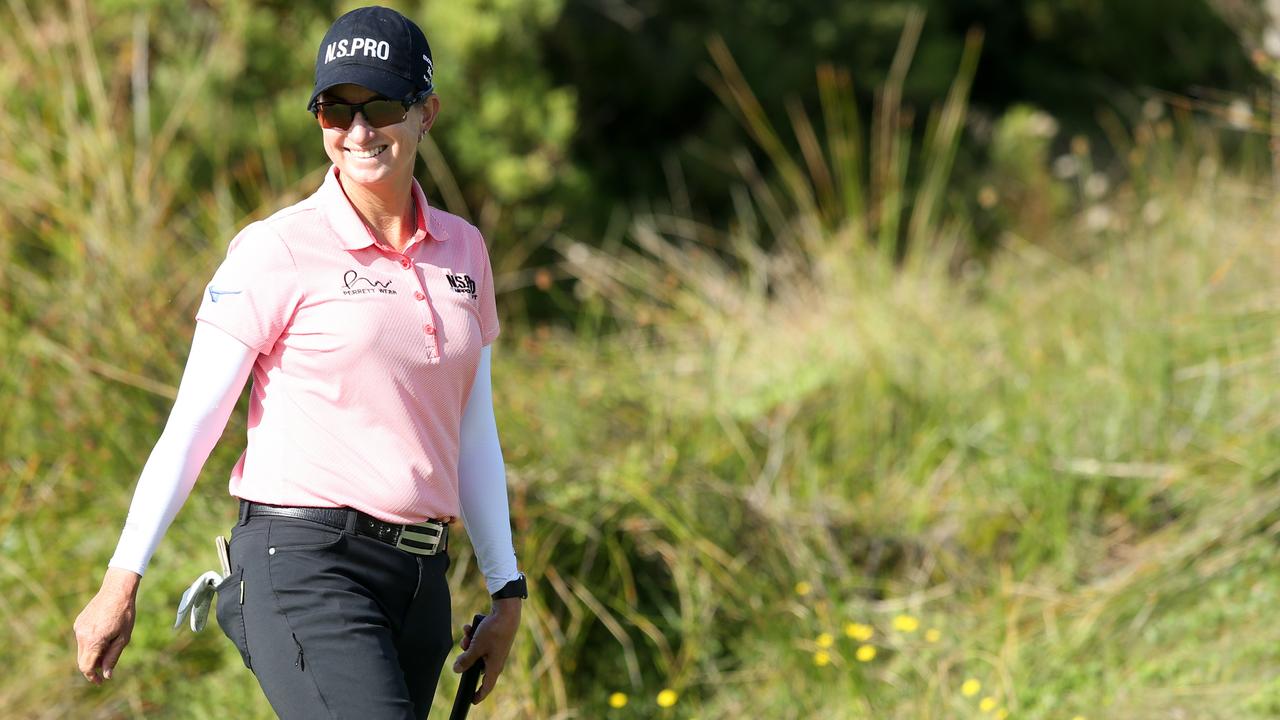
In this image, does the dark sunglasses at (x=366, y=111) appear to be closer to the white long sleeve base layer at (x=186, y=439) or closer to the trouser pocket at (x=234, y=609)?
the white long sleeve base layer at (x=186, y=439)

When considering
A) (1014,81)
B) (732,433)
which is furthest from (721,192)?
(732,433)

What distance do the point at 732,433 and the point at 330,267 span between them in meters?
2.85

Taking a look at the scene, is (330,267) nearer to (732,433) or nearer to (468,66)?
(732,433)

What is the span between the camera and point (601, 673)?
178 inches

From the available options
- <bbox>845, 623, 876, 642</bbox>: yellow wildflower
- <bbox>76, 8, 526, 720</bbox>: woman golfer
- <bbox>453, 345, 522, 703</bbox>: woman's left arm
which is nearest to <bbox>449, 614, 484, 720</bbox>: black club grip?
<bbox>453, 345, 522, 703</bbox>: woman's left arm

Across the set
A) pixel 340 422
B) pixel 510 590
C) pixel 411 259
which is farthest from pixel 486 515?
pixel 411 259

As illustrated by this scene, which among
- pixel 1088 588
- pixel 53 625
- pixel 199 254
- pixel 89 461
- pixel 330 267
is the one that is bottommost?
pixel 1088 588

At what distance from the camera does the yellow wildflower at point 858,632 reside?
4492 mm

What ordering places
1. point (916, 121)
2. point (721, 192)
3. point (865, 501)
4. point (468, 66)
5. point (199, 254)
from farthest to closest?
point (916, 121) < point (721, 192) < point (468, 66) < point (865, 501) < point (199, 254)

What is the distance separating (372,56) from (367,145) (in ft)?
0.55

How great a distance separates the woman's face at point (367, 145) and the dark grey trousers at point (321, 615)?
68cm

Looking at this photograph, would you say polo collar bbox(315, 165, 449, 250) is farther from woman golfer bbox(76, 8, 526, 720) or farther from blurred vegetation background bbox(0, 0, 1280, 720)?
blurred vegetation background bbox(0, 0, 1280, 720)

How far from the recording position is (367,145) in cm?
265

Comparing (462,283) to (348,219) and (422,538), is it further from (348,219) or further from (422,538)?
(422,538)
